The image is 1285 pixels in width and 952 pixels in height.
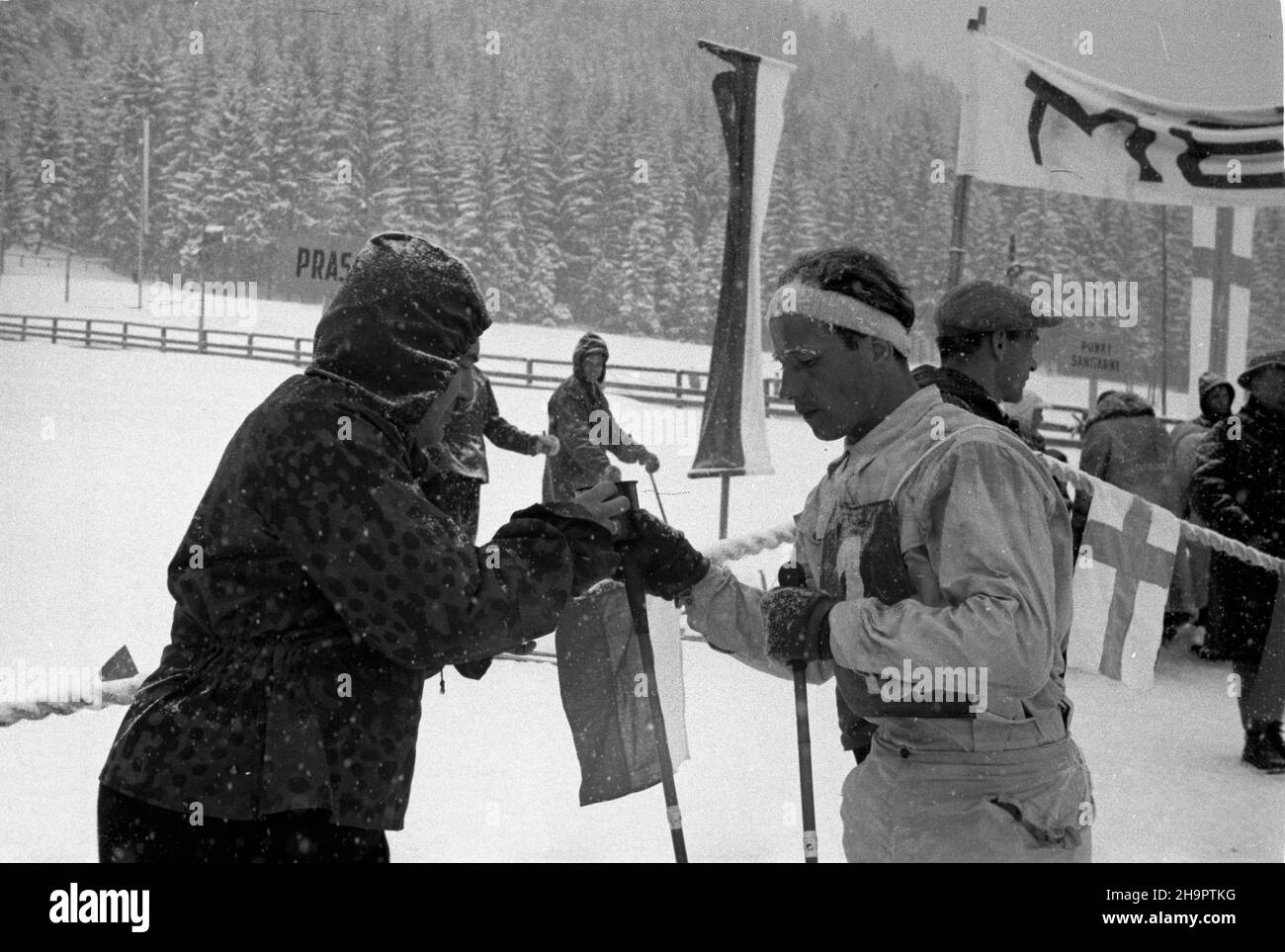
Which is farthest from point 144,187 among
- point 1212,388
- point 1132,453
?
point 1212,388

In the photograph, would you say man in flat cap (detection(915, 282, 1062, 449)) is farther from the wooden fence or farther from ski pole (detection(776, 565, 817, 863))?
the wooden fence

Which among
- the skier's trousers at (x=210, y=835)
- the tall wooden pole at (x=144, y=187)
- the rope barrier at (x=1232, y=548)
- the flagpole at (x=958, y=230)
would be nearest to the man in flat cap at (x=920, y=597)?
the skier's trousers at (x=210, y=835)

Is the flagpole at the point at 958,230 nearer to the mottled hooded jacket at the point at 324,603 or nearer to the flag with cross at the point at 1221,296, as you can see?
the mottled hooded jacket at the point at 324,603

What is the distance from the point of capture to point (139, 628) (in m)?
6.50

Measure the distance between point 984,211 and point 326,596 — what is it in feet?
99.1

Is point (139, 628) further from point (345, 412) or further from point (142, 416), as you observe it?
point (142, 416)

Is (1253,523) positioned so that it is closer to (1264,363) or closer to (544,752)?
(1264,363)

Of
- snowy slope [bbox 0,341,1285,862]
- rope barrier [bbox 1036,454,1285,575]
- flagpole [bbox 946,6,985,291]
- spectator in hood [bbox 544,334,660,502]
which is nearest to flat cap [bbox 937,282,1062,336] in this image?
snowy slope [bbox 0,341,1285,862]

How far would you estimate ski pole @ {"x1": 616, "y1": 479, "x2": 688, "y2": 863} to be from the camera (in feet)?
5.87

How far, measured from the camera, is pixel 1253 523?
201 inches

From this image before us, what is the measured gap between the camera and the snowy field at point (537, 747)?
3.64 metres

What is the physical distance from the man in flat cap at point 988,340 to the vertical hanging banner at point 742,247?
4.12m

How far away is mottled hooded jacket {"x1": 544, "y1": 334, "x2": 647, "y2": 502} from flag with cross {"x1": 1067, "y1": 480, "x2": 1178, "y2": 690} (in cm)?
250

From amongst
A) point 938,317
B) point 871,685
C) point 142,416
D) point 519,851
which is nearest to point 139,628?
point 519,851
